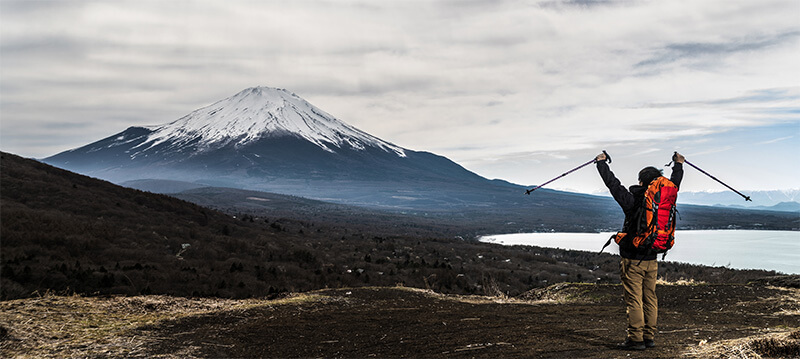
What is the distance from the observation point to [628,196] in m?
7.52

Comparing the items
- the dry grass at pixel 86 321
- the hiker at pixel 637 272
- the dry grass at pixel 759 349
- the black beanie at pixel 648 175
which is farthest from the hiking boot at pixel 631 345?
the dry grass at pixel 86 321

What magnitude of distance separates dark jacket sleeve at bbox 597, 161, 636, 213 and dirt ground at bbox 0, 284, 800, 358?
209 cm

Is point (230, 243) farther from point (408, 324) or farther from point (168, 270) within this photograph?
point (408, 324)

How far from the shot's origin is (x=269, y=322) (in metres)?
10.2

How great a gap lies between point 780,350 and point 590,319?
4126mm

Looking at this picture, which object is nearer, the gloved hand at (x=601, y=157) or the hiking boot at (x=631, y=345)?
the hiking boot at (x=631, y=345)

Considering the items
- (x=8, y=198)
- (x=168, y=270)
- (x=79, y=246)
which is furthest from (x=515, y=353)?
(x=8, y=198)

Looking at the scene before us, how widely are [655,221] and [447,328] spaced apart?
4096mm

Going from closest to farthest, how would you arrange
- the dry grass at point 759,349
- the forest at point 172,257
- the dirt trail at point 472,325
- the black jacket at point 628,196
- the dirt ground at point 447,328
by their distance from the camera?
the dry grass at point 759,349 → the dirt ground at point 447,328 → the black jacket at point 628,196 → the dirt trail at point 472,325 → the forest at point 172,257

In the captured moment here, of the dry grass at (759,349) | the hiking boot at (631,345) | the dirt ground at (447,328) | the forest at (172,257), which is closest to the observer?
the dry grass at (759,349)

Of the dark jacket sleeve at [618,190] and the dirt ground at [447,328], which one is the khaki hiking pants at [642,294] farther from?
the dark jacket sleeve at [618,190]

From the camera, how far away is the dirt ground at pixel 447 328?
7.27 meters

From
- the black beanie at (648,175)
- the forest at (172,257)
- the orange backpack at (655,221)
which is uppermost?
the black beanie at (648,175)

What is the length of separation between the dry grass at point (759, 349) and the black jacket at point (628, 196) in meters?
1.54
